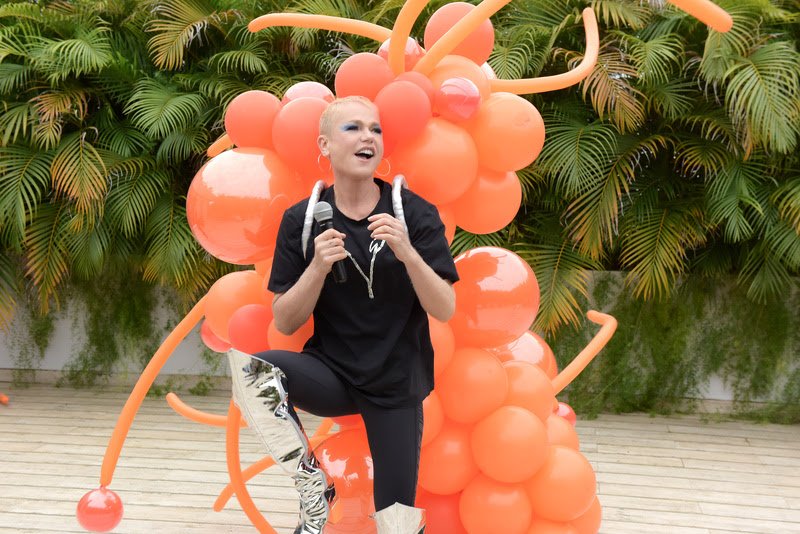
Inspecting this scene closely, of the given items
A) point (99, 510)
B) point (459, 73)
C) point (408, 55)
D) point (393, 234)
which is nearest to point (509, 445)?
point (393, 234)

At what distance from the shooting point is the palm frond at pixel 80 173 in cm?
530

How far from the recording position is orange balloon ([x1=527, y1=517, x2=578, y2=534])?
281 cm

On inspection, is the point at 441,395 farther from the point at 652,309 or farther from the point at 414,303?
the point at 652,309

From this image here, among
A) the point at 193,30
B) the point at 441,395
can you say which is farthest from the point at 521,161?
the point at 193,30

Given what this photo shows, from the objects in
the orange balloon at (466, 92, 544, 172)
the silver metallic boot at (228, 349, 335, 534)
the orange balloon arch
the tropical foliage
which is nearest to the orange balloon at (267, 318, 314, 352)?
the orange balloon arch

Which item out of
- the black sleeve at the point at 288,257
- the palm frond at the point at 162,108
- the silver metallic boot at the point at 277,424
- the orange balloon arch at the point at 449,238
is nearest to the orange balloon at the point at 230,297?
the orange balloon arch at the point at 449,238

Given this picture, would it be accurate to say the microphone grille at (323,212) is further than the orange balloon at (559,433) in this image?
No

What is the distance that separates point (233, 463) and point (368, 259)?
3.32 feet

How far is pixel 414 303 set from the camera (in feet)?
8.14

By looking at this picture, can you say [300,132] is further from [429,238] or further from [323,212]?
[429,238]

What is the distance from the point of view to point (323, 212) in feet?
7.67

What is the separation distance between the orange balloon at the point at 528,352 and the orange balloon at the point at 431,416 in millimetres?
444

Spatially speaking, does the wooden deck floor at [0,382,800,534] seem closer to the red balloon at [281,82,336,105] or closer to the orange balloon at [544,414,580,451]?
the orange balloon at [544,414,580,451]

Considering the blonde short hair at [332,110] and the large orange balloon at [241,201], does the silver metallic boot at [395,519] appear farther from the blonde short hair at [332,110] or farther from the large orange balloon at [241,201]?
the blonde short hair at [332,110]
